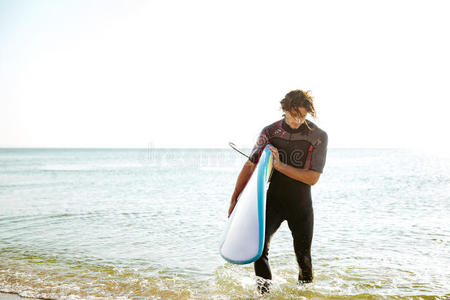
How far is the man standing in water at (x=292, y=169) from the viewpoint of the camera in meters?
2.96

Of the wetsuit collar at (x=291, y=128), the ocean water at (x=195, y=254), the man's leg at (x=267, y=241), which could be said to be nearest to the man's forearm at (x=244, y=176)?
the man's leg at (x=267, y=241)

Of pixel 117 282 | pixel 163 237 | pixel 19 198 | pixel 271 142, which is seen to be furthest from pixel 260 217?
pixel 19 198

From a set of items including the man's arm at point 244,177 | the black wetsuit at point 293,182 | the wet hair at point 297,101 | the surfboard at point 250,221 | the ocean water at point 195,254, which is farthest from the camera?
the ocean water at point 195,254

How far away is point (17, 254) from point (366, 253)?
16.6 feet

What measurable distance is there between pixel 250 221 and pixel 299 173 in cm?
54

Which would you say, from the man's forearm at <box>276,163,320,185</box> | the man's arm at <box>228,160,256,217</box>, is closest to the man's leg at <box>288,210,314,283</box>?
the man's forearm at <box>276,163,320,185</box>

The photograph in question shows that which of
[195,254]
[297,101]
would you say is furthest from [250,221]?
[195,254]

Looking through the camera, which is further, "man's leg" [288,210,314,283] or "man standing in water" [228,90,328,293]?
"man's leg" [288,210,314,283]

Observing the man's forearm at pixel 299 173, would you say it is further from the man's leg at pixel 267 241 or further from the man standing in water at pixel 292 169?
the man's leg at pixel 267 241

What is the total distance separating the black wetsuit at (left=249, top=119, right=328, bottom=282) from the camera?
3.02 m

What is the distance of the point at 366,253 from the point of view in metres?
5.54

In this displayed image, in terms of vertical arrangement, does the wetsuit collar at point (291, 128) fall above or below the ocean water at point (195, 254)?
above

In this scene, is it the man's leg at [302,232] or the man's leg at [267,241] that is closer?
the man's leg at [267,241]

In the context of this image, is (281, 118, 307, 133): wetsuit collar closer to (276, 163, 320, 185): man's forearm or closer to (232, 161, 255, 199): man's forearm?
(276, 163, 320, 185): man's forearm
